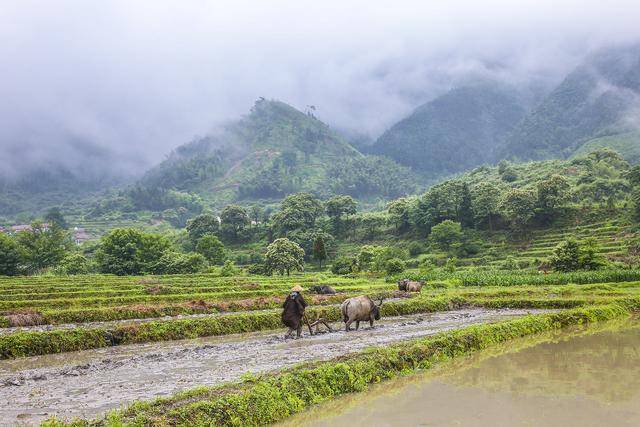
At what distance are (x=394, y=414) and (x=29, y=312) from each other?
21059 mm

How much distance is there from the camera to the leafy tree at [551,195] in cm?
7438

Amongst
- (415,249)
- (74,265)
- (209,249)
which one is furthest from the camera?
→ (415,249)

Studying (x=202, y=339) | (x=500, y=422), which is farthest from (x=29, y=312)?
(x=500, y=422)

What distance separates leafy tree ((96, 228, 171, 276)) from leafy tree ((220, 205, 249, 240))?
38.2m

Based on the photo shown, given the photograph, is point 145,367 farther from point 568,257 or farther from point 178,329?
point 568,257

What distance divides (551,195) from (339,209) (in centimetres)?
4205

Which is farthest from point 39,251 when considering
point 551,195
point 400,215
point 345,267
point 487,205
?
point 551,195

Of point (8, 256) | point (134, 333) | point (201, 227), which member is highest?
point (201, 227)

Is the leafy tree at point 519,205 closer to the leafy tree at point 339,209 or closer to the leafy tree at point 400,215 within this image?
the leafy tree at point 400,215

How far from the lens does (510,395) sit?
35.2 ft

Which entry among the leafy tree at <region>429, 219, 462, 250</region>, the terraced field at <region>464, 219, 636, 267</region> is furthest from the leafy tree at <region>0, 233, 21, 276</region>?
the terraced field at <region>464, 219, 636, 267</region>

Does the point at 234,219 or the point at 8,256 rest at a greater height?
the point at 234,219

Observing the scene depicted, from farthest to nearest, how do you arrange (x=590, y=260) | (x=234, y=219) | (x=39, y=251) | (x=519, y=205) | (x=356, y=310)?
(x=234, y=219) < (x=39, y=251) < (x=519, y=205) < (x=590, y=260) < (x=356, y=310)

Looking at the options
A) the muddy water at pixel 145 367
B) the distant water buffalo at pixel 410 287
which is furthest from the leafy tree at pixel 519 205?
the muddy water at pixel 145 367
